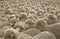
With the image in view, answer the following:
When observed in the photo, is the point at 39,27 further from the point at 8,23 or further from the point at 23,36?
the point at 8,23

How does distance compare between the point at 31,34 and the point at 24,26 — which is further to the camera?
the point at 24,26

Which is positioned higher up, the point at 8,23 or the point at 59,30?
the point at 59,30

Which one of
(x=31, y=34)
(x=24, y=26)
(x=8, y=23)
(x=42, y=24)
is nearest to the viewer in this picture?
(x=31, y=34)

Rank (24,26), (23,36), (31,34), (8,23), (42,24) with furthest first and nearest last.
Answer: (8,23)
(24,26)
(42,24)
(31,34)
(23,36)

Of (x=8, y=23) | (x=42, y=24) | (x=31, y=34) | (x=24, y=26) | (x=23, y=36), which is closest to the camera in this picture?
(x=23, y=36)

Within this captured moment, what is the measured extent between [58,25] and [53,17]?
2.31ft

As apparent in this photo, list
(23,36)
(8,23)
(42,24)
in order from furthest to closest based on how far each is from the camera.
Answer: (8,23), (42,24), (23,36)

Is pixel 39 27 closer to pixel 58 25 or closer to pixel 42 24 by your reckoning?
pixel 42 24

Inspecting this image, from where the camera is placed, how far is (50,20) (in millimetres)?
3174

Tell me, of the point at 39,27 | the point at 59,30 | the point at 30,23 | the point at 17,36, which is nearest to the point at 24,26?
the point at 30,23

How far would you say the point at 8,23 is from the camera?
3.42 meters

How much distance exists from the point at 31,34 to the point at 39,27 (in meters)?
0.34

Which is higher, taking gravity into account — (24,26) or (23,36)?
(23,36)

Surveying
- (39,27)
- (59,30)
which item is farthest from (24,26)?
(59,30)
